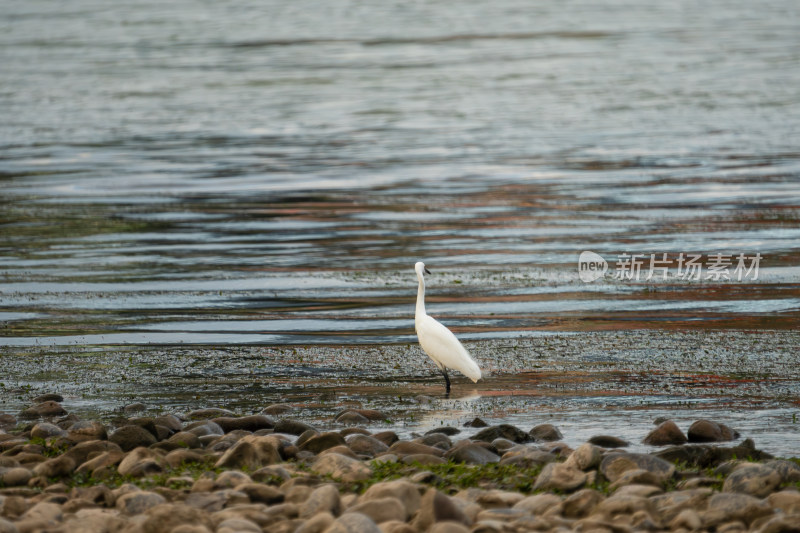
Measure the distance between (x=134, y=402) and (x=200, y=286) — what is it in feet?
17.7

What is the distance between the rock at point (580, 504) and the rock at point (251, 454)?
2.26 metres

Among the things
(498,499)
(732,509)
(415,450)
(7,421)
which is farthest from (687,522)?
(7,421)

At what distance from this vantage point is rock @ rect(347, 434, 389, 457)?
8977 millimetres

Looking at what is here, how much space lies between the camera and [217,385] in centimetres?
1153

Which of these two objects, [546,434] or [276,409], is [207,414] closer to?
[276,409]

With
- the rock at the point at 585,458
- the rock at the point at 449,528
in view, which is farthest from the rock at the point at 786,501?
the rock at the point at 449,528

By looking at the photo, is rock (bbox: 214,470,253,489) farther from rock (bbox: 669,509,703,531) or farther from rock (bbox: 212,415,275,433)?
rock (bbox: 669,509,703,531)

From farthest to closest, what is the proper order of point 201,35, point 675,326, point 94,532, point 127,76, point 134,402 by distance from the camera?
point 201,35, point 127,76, point 675,326, point 134,402, point 94,532

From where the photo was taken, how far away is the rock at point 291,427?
9.69m

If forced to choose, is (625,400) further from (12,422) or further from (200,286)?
(200,286)

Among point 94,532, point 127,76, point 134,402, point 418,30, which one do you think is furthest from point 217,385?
point 418,30

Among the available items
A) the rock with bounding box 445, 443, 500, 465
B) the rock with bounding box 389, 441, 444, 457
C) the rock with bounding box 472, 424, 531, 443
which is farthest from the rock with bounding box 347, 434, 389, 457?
the rock with bounding box 472, 424, 531, 443

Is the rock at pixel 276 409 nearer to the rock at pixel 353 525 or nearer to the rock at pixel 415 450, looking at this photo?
the rock at pixel 415 450

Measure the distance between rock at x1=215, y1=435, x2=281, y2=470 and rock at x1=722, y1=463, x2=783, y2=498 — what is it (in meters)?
2.92
